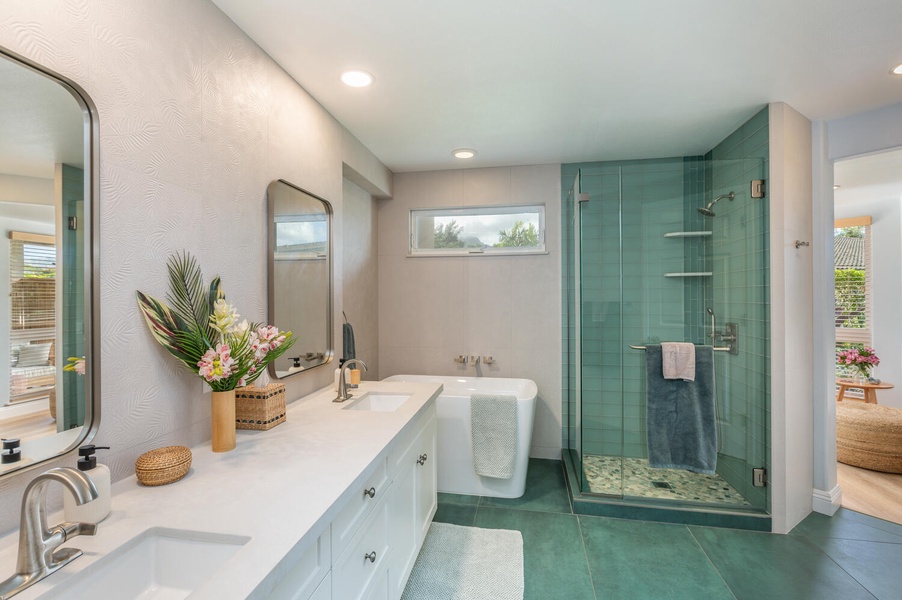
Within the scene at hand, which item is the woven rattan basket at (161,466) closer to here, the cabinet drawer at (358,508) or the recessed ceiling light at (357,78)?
the cabinet drawer at (358,508)

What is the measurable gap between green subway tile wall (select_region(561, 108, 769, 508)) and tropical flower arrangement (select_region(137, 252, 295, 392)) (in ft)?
7.16

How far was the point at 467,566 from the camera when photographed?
2.17 m

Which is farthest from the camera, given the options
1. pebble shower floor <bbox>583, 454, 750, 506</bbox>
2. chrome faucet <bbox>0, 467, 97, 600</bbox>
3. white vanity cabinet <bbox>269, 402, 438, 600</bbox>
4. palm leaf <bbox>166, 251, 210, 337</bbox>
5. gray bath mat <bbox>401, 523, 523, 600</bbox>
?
pebble shower floor <bbox>583, 454, 750, 506</bbox>

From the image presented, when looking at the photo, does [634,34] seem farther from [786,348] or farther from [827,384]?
[827,384]

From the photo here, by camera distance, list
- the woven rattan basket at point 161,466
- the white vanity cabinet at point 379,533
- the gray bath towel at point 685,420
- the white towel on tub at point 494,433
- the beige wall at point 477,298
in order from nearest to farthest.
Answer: the white vanity cabinet at point 379,533
the woven rattan basket at point 161,466
the gray bath towel at point 685,420
the white towel on tub at point 494,433
the beige wall at point 477,298

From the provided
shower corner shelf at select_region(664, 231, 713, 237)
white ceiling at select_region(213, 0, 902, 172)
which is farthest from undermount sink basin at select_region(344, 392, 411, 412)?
shower corner shelf at select_region(664, 231, 713, 237)

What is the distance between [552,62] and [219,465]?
2.16m

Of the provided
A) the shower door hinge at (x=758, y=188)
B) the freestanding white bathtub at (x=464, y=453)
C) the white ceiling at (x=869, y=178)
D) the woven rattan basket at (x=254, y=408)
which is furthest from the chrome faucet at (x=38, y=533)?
the white ceiling at (x=869, y=178)

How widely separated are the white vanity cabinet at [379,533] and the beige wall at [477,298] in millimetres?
1392

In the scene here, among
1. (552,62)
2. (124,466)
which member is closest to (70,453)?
(124,466)

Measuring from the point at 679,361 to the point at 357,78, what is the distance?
2.44 meters

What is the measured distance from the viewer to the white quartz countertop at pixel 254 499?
0.83m

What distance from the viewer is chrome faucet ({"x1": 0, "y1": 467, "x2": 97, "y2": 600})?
766 millimetres

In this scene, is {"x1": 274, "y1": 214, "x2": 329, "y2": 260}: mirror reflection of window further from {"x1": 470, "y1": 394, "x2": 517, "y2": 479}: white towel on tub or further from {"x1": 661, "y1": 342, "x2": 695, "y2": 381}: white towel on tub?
{"x1": 661, "y1": 342, "x2": 695, "y2": 381}: white towel on tub
